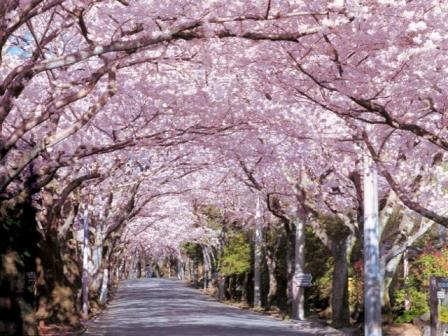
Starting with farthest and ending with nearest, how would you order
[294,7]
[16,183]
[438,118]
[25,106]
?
1. [25,106]
2. [16,183]
3. [438,118]
4. [294,7]

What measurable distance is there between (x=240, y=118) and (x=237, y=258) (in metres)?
28.5

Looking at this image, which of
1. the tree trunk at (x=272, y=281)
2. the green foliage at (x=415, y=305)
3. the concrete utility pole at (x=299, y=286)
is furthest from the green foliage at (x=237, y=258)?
the green foliage at (x=415, y=305)

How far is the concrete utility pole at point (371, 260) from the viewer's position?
64.2 feet

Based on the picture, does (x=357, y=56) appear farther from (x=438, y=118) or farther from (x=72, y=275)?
(x=72, y=275)

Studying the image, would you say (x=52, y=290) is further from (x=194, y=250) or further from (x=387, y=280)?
(x=194, y=250)

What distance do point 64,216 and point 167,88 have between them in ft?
43.7

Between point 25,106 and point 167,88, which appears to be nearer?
point 167,88

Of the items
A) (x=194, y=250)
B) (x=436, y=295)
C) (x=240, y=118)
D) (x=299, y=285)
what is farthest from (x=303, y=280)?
(x=194, y=250)

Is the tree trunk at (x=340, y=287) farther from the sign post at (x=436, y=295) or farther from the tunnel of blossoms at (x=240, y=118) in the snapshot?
the sign post at (x=436, y=295)

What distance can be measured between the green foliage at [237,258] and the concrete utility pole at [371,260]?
29.7m

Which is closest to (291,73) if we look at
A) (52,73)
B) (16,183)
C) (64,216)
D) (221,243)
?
(52,73)

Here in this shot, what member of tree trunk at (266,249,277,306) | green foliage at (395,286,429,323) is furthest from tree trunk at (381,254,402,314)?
tree trunk at (266,249,277,306)

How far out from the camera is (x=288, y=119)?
77.1 ft

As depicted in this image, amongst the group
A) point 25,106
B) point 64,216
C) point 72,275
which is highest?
point 25,106
